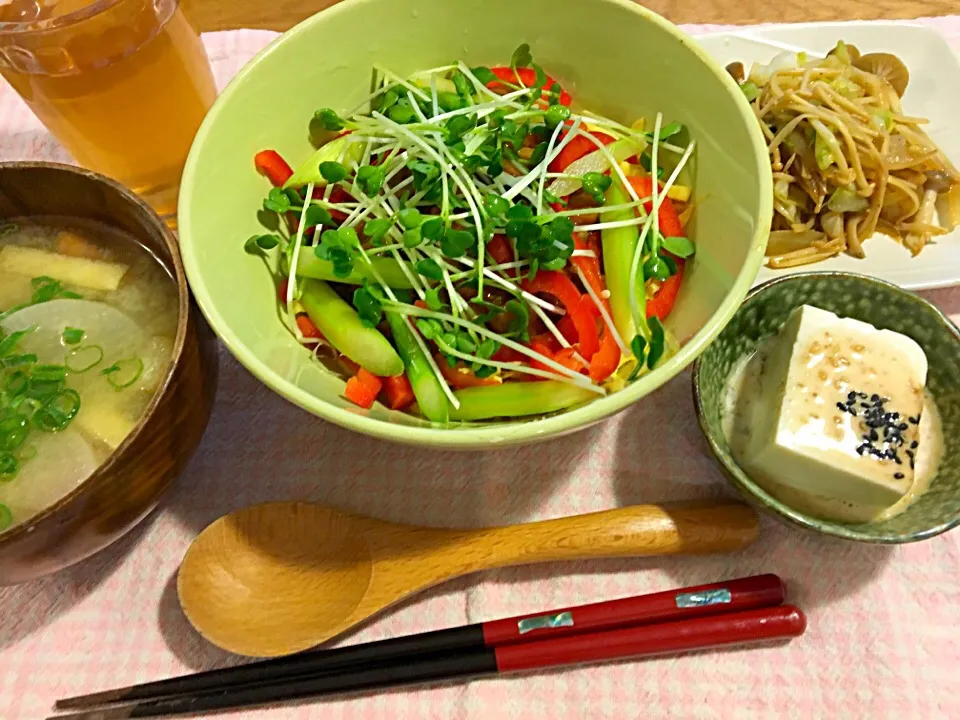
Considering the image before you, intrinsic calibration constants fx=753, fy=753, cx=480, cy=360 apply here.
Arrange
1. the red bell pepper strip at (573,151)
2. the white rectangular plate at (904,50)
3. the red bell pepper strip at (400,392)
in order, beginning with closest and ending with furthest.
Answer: the red bell pepper strip at (400,392) < the red bell pepper strip at (573,151) < the white rectangular plate at (904,50)

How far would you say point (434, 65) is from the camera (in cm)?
133

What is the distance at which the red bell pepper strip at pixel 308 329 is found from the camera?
117 cm

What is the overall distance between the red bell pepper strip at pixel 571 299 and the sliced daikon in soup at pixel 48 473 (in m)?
0.70

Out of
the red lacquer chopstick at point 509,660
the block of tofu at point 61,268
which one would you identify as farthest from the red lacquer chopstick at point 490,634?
the block of tofu at point 61,268

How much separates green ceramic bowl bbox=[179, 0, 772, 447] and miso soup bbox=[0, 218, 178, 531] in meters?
0.22

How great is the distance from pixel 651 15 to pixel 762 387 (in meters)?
0.65

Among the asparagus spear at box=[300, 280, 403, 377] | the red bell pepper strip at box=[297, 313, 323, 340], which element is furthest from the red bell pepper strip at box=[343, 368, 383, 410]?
the red bell pepper strip at box=[297, 313, 323, 340]

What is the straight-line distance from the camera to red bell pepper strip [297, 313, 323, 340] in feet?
3.83

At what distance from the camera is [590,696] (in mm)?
1134

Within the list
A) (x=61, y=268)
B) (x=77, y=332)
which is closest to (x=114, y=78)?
(x=61, y=268)

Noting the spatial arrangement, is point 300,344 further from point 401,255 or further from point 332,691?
point 332,691

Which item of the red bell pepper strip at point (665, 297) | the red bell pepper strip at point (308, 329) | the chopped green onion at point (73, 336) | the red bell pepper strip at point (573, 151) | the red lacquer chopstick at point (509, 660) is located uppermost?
the red bell pepper strip at point (573, 151)

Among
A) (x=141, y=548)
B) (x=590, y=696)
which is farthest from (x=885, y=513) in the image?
(x=141, y=548)

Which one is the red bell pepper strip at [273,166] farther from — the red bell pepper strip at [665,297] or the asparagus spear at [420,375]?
the red bell pepper strip at [665,297]
